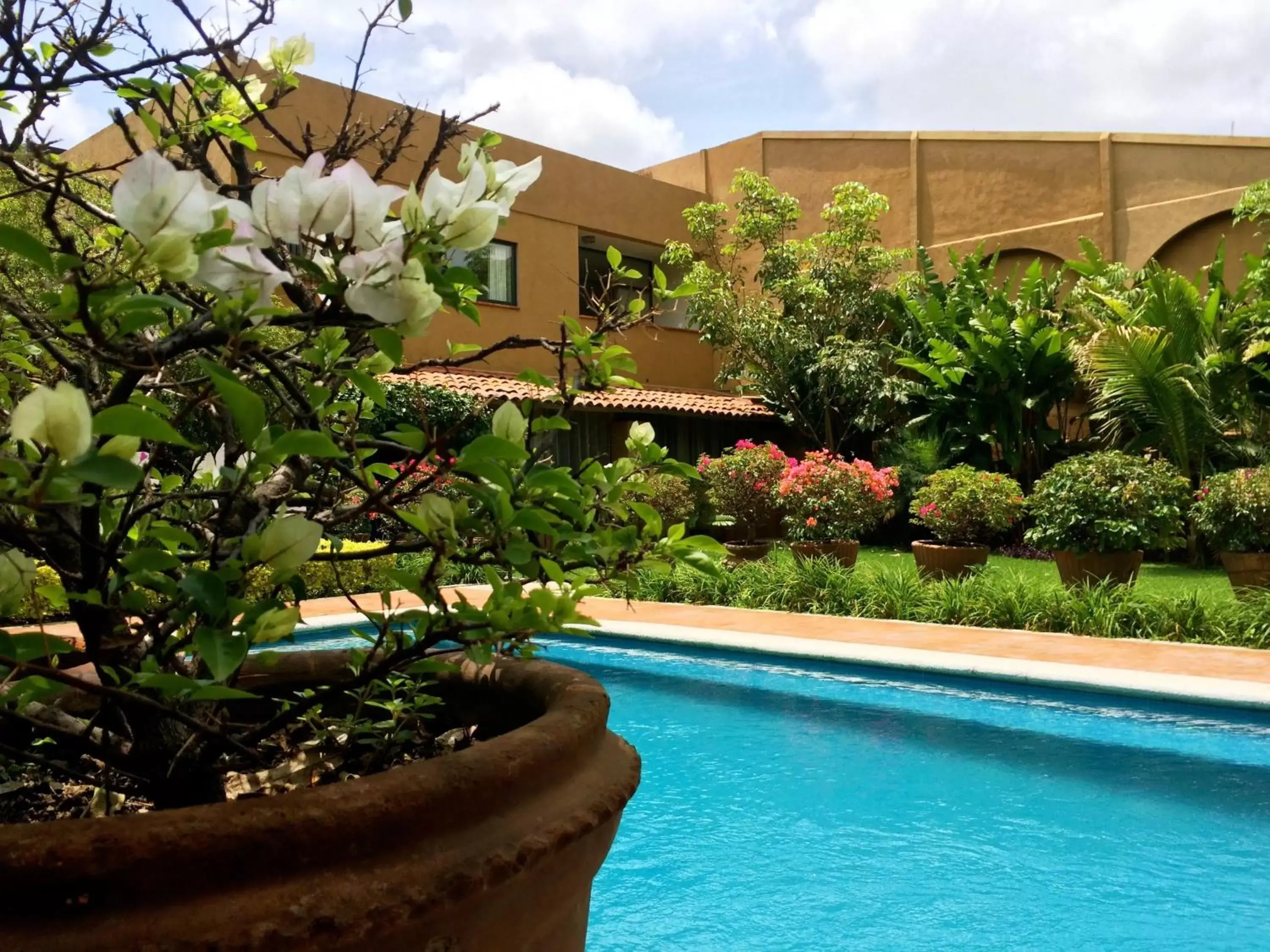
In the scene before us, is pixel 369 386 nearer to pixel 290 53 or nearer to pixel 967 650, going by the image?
pixel 290 53

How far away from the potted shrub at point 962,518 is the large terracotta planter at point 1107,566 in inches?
47.2

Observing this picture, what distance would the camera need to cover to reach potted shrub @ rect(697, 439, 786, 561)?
1238 centimetres

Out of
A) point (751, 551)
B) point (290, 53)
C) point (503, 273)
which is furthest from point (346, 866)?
point (503, 273)

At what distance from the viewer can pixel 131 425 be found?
0.77 meters

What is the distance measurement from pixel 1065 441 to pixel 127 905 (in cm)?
1800

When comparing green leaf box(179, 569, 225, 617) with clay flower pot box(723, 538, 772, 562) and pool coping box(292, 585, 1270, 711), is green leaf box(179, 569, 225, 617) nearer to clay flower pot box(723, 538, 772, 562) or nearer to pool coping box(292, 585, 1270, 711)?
pool coping box(292, 585, 1270, 711)

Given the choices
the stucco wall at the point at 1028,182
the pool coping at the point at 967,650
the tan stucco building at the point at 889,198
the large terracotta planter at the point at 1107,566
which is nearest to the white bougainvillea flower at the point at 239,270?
the pool coping at the point at 967,650

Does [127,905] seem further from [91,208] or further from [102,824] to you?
[91,208]

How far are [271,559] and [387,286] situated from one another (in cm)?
30

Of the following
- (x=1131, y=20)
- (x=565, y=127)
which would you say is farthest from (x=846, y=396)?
(x=1131, y=20)

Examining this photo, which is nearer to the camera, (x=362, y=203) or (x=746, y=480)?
(x=362, y=203)

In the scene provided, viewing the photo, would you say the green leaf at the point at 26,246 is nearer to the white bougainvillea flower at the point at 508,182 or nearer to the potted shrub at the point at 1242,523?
the white bougainvillea flower at the point at 508,182

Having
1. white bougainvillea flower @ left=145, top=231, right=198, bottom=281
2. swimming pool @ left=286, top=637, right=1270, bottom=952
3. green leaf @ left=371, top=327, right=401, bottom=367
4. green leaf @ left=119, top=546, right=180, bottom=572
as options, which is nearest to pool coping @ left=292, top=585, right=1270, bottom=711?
swimming pool @ left=286, top=637, right=1270, bottom=952

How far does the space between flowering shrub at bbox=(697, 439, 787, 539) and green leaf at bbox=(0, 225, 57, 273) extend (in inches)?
450
